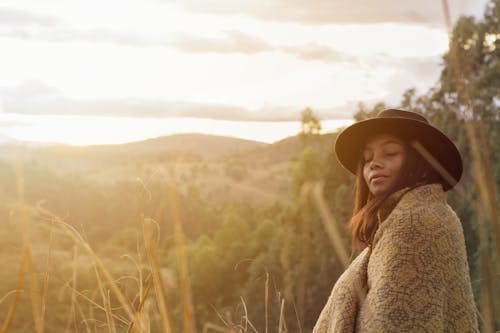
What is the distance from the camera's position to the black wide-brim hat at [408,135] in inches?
98.3

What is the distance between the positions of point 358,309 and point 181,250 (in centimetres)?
153

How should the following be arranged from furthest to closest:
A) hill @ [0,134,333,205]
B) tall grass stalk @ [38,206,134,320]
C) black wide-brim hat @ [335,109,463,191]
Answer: hill @ [0,134,333,205]
black wide-brim hat @ [335,109,463,191]
tall grass stalk @ [38,206,134,320]

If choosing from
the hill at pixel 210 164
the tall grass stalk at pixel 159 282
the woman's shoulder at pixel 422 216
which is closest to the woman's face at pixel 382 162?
the woman's shoulder at pixel 422 216

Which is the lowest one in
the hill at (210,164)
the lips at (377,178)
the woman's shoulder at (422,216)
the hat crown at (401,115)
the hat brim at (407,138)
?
the hill at (210,164)

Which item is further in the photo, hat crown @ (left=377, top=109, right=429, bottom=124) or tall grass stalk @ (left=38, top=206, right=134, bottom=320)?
hat crown @ (left=377, top=109, right=429, bottom=124)

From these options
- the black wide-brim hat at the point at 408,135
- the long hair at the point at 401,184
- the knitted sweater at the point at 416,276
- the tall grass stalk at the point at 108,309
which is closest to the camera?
the tall grass stalk at the point at 108,309

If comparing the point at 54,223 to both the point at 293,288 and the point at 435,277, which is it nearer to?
the point at 435,277

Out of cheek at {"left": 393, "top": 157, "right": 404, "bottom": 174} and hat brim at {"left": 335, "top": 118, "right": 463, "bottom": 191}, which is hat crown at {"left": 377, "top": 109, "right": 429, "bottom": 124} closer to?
hat brim at {"left": 335, "top": 118, "right": 463, "bottom": 191}

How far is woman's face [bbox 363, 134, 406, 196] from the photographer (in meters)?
2.36

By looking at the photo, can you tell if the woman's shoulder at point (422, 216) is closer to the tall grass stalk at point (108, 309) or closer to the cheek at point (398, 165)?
the cheek at point (398, 165)

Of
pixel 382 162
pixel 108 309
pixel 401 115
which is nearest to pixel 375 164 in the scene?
pixel 382 162

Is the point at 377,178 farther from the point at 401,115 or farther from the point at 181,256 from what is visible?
the point at 181,256

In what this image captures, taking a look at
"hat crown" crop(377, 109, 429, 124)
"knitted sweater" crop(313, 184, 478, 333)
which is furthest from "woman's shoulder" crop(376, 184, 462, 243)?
"hat crown" crop(377, 109, 429, 124)

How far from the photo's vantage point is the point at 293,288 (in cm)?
2378
